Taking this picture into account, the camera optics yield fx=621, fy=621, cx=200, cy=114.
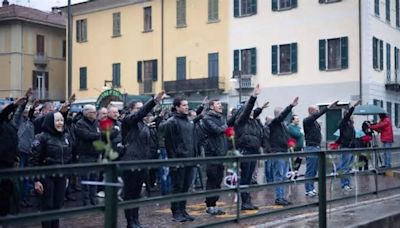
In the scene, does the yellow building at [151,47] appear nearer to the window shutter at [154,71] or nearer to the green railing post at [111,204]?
the window shutter at [154,71]

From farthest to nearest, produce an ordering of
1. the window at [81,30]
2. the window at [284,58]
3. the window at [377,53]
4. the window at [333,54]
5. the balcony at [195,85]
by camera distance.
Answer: the window at [81,30] → the balcony at [195,85] → the window at [284,58] → the window at [377,53] → the window at [333,54]

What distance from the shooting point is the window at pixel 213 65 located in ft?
115

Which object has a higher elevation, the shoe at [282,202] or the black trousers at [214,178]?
the black trousers at [214,178]

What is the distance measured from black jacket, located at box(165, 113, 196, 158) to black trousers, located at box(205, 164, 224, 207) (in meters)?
1.96

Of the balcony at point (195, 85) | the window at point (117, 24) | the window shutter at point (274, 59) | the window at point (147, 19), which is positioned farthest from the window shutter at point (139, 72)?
the window shutter at point (274, 59)

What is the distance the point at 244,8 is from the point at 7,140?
1119 inches

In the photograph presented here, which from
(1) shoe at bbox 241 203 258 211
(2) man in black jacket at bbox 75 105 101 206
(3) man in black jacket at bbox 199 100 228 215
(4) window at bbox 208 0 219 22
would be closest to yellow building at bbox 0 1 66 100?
(4) window at bbox 208 0 219 22

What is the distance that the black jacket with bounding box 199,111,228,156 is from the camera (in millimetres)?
9039

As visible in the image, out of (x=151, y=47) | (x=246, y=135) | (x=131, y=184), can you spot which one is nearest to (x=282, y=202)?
(x=131, y=184)

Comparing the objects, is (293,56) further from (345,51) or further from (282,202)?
(282,202)

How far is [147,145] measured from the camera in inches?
321

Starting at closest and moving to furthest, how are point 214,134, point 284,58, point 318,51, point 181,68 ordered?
point 214,134 → point 318,51 → point 284,58 → point 181,68

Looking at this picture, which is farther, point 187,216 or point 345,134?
point 345,134

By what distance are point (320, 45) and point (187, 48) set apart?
870 centimetres
